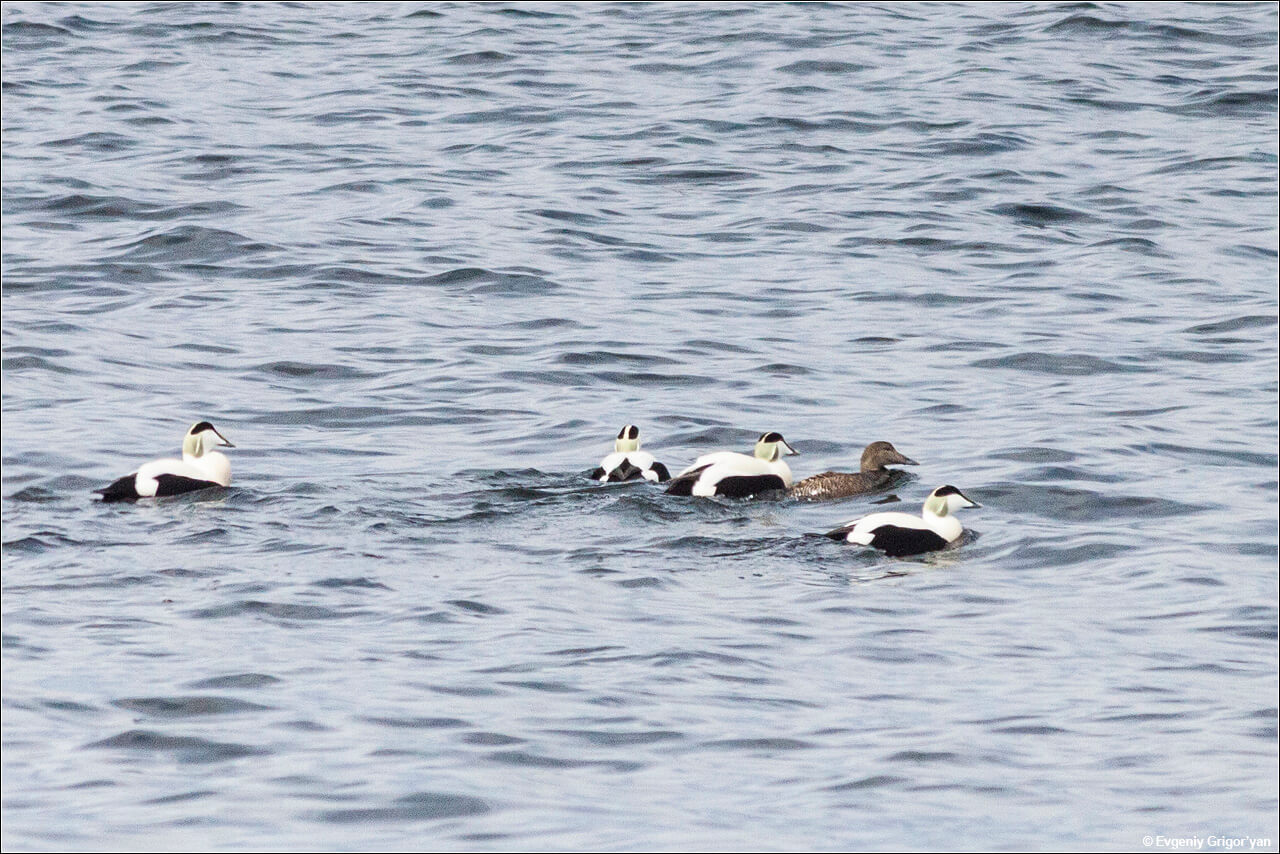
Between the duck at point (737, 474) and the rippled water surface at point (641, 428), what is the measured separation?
0.27m

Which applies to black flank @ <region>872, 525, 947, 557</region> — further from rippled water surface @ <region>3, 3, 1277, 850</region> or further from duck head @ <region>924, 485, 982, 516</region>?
duck head @ <region>924, 485, 982, 516</region>

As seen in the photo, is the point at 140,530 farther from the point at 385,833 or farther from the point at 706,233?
the point at 706,233

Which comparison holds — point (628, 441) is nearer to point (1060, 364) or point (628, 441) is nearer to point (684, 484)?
point (684, 484)

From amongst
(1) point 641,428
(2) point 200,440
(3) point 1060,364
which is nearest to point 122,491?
(2) point 200,440

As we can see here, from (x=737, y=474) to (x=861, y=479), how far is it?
941 millimetres

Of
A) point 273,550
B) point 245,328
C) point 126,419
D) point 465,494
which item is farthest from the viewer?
point 245,328

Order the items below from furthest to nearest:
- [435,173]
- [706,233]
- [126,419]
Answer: [435,173], [706,233], [126,419]

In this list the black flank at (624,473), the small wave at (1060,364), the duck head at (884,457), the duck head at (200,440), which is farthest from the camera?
the small wave at (1060,364)

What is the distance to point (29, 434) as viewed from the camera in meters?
13.2

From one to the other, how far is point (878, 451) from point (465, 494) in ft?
8.99

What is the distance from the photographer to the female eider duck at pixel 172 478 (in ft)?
38.4

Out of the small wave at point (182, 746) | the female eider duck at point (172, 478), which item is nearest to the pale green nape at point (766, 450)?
the female eider duck at point (172, 478)

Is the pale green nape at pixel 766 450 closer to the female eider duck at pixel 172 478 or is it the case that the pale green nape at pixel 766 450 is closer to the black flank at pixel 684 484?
the black flank at pixel 684 484

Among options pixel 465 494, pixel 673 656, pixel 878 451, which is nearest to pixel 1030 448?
pixel 878 451
